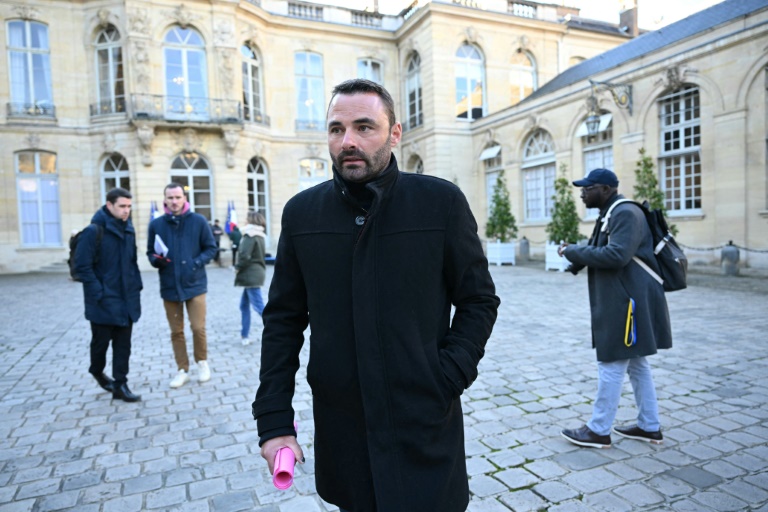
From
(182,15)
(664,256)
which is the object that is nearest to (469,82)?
(182,15)

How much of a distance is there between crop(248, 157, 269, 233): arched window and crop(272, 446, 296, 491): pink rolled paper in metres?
22.0

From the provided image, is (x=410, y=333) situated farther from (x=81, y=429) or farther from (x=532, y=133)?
(x=532, y=133)

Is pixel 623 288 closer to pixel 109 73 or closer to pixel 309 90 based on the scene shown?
pixel 109 73

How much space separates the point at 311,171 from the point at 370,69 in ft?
20.5

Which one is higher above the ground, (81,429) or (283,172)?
(283,172)

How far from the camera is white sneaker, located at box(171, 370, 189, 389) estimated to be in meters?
4.96

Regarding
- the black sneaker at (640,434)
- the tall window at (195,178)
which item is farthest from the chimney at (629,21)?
the black sneaker at (640,434)

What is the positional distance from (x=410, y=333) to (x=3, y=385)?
543cm

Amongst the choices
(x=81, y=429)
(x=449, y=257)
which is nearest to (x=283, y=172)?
(x=81, y=429)

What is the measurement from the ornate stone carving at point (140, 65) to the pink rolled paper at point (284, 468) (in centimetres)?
2154

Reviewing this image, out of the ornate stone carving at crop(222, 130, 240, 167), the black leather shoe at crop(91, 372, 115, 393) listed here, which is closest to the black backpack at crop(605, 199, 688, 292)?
the black leather shoe at crop(91, 372, 115, 393)

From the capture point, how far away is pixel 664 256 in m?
3.38

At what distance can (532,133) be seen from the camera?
1988cm

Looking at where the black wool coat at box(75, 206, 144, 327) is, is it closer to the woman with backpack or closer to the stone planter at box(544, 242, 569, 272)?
the woman with backpack
